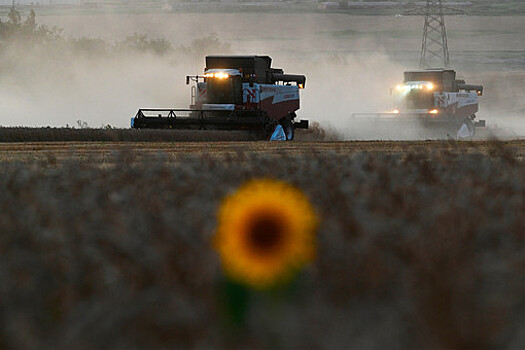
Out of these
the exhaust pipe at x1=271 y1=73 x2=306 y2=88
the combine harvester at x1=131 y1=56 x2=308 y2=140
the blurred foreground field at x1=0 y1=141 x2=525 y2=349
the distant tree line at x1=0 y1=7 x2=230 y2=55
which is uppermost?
the distant tree line at x1=0 y1=7 x2=230 y2=55

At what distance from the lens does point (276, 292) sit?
92.5 inches

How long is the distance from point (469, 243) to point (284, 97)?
29.1m

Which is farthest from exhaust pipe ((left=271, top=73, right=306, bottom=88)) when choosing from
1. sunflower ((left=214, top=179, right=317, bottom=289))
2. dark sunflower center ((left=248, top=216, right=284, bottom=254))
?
dark sunflower center ((left=248, top=216, right=284, bottom=254))

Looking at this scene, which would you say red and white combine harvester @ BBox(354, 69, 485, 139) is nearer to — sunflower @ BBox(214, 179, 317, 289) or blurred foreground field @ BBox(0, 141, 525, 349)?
blurred foreground field @ BBox(0, 141, 525, 349)

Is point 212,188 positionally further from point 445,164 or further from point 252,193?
point 445,164

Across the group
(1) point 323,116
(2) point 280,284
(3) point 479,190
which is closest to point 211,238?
(2) point 280,284

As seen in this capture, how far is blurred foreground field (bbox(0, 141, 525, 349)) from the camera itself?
192 cm

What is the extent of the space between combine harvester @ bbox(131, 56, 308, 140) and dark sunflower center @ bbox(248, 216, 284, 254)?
2477 centimetres

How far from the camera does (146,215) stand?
3.57 metres

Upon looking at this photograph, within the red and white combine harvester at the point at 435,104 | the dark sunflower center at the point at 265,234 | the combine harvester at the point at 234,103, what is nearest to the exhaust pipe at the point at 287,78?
the combine harvester at the point at 234,103

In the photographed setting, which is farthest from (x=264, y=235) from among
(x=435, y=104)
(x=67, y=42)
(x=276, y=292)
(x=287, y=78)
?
(x=67, y=42)

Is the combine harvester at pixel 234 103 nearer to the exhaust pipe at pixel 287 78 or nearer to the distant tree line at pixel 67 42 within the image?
the exhaust pipe at pixel 287 78

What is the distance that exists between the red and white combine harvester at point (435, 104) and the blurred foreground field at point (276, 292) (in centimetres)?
3863

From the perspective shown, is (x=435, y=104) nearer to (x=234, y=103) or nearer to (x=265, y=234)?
(x=234, y=103)
